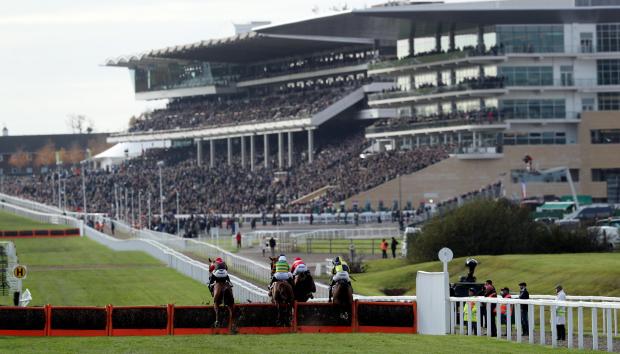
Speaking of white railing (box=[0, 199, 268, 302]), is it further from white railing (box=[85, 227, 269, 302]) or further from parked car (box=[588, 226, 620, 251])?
parked car (box=[588, 226, 620, 251])

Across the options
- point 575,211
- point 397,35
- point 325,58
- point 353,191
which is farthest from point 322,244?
point 325,58

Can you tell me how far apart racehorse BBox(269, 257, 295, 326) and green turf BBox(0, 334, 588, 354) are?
0.89 meters

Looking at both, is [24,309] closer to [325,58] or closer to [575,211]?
[575,211]

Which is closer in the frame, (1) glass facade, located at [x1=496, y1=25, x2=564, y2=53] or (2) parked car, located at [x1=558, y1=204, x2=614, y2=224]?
(2) parked car, located at [x1=558, y1=204, x2=614, y2=224]

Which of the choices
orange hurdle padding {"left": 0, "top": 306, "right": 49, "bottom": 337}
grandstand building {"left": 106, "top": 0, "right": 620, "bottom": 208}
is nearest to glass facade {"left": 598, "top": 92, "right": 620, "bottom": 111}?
grandstand building {"left": 106, "top": 0, "right": 620, "bottom": 208}

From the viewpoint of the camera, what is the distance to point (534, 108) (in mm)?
111500

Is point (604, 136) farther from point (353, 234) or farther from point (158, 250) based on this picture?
point (158, 250)

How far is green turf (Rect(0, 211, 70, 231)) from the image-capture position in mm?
97125

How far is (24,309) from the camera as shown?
3075 centimetres

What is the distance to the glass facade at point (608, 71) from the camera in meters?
113

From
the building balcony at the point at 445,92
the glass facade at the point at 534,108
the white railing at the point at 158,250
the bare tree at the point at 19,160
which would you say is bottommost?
the white railing at the point at 158,250

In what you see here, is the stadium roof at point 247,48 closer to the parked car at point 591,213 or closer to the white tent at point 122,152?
the white tent at point 122,152

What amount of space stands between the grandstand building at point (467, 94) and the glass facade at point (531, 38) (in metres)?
0.07

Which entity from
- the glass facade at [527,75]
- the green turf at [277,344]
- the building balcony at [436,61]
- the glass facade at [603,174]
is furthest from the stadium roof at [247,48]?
the green turf at [277,344]
